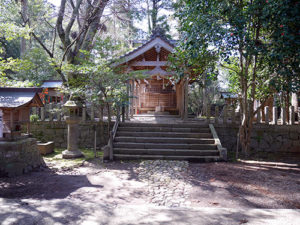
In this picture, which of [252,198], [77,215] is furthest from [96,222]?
[252,198]

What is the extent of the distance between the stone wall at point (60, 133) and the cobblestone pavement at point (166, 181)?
4.07 metres

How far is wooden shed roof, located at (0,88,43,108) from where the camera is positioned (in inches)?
230

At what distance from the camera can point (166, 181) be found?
564cm

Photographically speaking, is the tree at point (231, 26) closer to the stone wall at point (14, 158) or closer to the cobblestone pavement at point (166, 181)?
the cobblestone pavement at point (166, 181)

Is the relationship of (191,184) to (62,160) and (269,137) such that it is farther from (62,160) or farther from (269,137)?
(269,137)

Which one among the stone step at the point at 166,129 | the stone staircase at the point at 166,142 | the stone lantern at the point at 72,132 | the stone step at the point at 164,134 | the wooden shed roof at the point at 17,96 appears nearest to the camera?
the wooden shed roof at the point at 17,96

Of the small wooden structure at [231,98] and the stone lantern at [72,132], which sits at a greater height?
the small wooden structure at [231,98]

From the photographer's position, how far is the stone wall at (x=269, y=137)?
32.4 feet

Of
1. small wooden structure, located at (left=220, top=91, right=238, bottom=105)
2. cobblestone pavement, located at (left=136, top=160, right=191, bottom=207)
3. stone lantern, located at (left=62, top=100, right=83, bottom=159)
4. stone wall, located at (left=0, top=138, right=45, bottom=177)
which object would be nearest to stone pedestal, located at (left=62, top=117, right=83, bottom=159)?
stone lantern, located at (left=62, top=100, right=83, bottom=159)

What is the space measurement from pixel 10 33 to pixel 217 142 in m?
7.95

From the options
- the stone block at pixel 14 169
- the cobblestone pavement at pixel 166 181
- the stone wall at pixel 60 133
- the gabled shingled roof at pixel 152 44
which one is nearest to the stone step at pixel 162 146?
the cobblestone pavement at pixel 166 181

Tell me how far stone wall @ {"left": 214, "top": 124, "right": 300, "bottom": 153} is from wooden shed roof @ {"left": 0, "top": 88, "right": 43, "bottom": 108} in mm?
7408

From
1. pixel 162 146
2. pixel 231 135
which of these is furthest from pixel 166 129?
pixel 231 135

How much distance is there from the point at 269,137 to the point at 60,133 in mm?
9707
